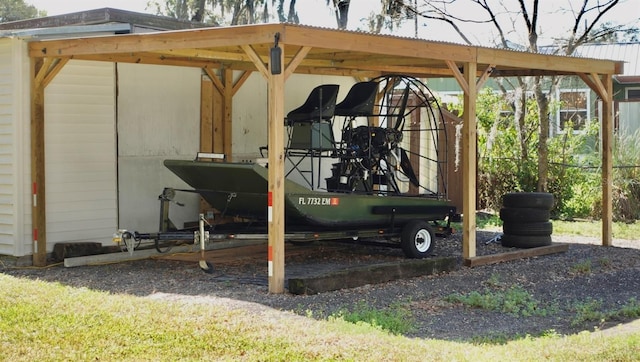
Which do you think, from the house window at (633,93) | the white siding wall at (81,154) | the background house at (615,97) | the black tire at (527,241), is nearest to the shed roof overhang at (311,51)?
the white siding wall at (81,154)

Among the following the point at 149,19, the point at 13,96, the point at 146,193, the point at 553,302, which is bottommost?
the point at 553,302

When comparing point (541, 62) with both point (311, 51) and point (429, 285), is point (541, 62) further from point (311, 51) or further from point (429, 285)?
point (429, 285)

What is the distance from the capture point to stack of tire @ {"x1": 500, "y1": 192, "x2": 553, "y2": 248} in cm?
1470

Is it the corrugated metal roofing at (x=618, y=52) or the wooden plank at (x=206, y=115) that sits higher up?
the corrugated metal roofing at (x=618, y=52)

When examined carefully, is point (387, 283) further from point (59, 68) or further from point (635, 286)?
point (59, 68)

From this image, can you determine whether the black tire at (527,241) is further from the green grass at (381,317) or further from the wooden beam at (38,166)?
the wooden beam at (38,166)

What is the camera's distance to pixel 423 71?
54.9 ft

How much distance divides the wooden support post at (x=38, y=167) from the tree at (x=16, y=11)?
50229 millimetres

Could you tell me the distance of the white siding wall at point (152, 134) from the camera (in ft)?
46.5

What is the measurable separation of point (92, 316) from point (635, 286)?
6743 millimetres

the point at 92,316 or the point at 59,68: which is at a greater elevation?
the point at 59,68

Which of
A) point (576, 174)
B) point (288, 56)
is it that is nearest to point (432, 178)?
point (576, 174)

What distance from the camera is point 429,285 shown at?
11.5 m

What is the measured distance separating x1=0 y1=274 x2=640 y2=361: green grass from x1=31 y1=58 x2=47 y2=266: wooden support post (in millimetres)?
3497
